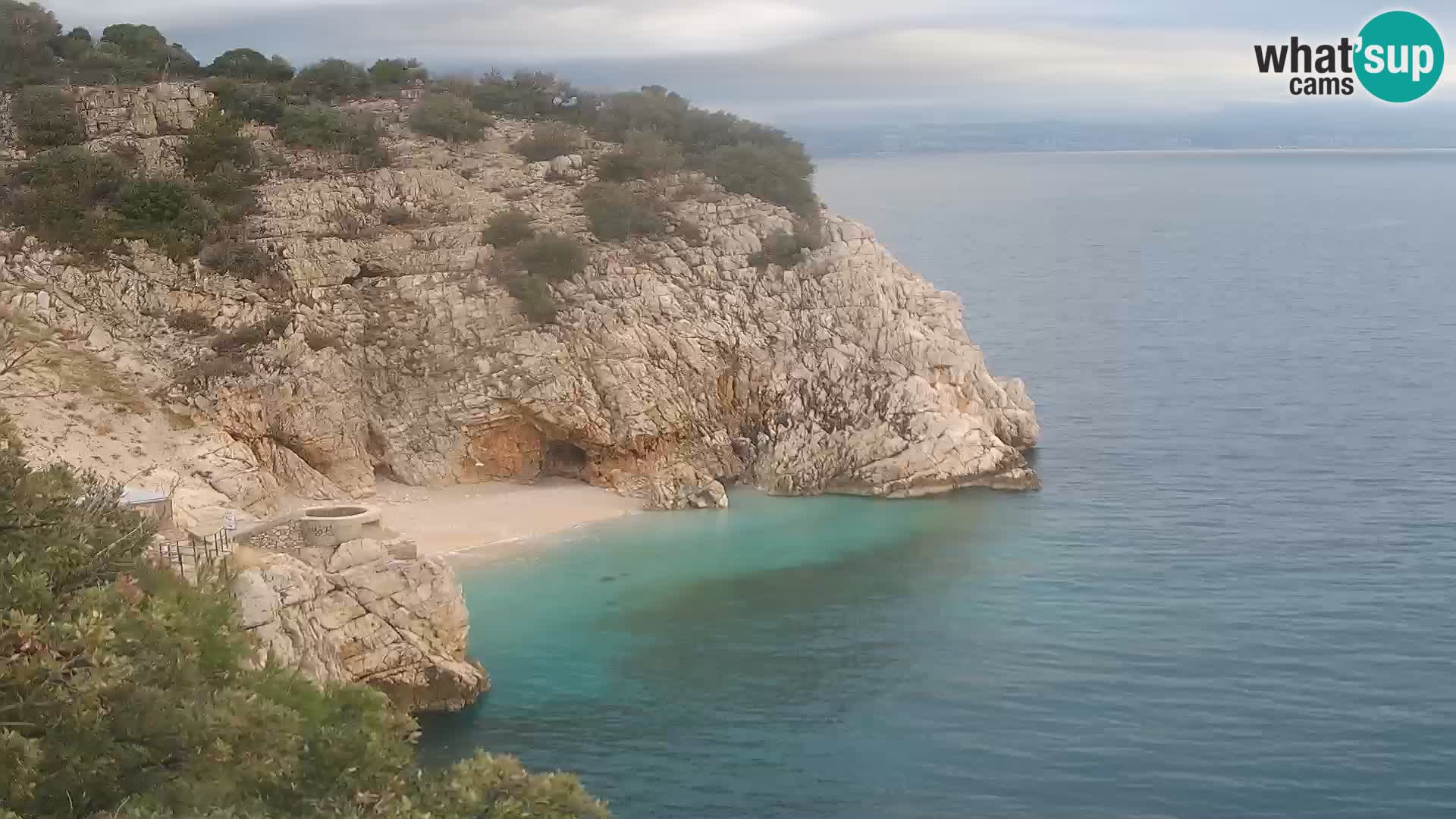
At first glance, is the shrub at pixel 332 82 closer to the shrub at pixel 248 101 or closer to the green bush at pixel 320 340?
the shrub at pixel 248 101

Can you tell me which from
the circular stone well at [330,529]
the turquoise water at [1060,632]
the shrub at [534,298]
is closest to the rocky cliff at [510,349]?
the shrub at [534,298]

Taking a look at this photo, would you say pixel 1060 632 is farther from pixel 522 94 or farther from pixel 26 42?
pixel 26 42

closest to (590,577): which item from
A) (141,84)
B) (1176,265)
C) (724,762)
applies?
(724,762)

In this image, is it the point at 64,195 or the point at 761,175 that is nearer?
the point at 64,195

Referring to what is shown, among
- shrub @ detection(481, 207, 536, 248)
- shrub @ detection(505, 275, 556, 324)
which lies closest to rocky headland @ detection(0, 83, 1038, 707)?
shrub @ detection(505, 275, 556, 324)

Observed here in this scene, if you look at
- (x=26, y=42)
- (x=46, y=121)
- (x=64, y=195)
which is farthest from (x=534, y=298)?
(x=26, y=42)

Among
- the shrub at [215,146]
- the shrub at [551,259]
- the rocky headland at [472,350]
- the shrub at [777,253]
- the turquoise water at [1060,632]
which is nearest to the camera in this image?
the turquoise water at [1060,632]

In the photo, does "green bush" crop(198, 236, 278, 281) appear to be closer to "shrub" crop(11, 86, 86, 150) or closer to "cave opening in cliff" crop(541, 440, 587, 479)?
"shrub" crop(11, 86, 86, 150)
